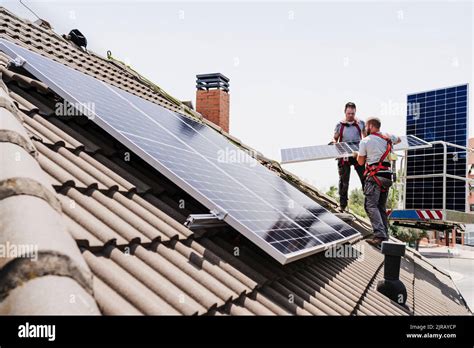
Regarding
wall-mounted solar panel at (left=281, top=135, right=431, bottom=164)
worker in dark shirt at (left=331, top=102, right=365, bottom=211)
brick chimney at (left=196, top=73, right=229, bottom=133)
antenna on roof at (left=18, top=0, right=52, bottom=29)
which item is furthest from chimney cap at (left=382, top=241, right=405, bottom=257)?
brick chimney at (left=196, top=73, right=229, bottom=133)

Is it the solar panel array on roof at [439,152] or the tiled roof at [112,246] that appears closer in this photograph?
the tiled roof at [112,246]

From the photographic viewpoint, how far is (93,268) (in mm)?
2312

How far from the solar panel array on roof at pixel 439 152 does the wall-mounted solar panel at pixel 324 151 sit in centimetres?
185

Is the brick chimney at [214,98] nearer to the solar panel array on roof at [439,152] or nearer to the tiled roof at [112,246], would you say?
the solar panel array on roof at [439,152]

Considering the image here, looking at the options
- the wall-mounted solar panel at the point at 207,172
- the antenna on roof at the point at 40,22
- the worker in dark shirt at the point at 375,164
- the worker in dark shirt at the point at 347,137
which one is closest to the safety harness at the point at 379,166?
the worker in dark shirt at the point at 375,164

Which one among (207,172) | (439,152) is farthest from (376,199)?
(439,152)

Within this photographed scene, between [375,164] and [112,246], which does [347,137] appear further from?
[112,246]

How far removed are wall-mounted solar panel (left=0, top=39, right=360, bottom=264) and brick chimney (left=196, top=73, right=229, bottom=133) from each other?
22.6 feet

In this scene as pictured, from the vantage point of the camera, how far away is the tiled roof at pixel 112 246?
183cm

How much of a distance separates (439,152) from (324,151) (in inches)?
169

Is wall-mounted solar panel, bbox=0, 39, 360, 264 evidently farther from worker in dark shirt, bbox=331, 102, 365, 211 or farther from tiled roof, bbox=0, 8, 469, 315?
worker in dark shirt, bbox=331, 102, 365, 211

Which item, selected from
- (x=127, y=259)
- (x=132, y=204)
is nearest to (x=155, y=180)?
(x=132, y=204)

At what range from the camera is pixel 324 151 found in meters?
8.38

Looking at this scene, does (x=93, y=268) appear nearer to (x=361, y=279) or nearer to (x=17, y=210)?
(x=17, y=210)
